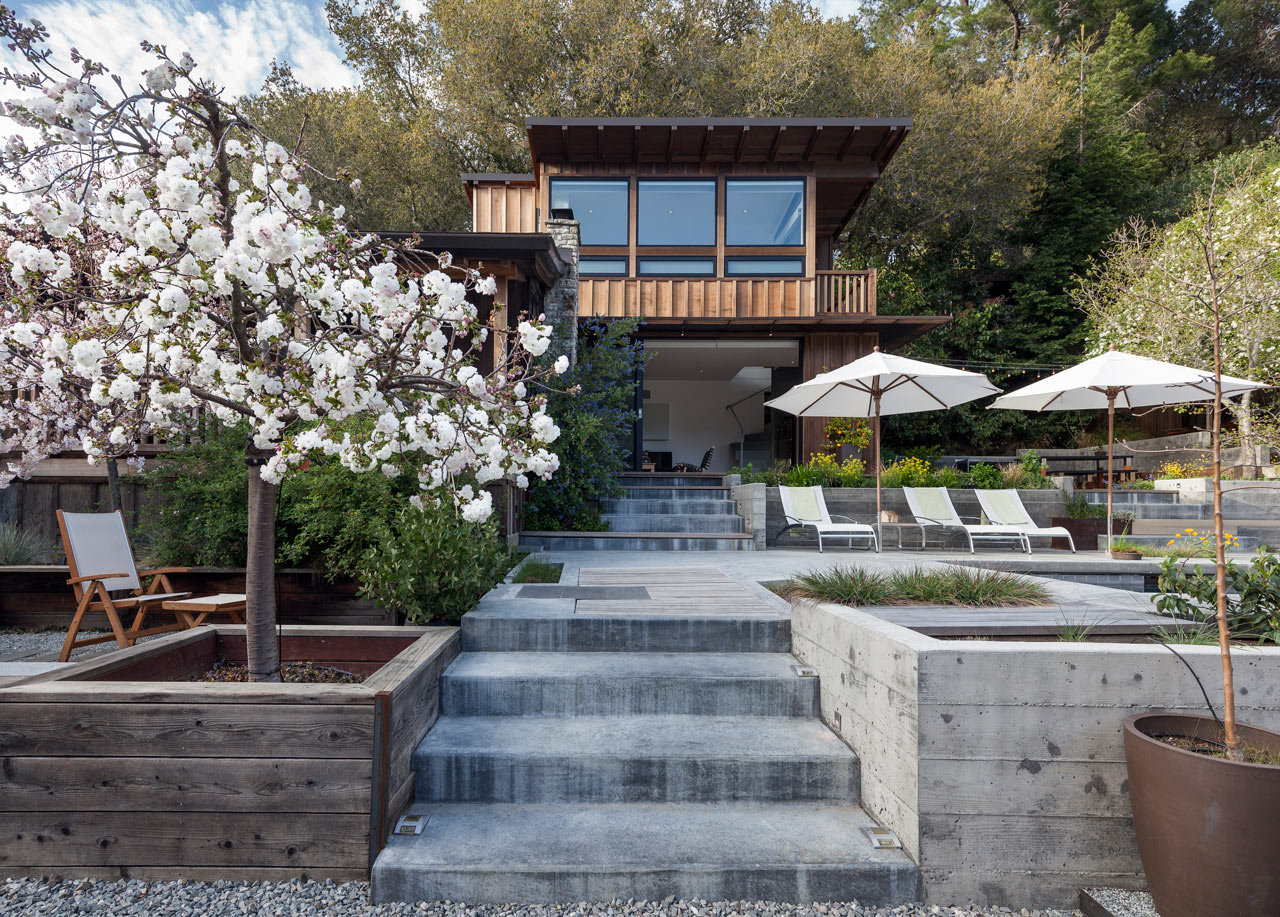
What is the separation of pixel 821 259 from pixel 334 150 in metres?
11.7

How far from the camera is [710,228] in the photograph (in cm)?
1232

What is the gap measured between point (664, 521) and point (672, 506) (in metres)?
0.68

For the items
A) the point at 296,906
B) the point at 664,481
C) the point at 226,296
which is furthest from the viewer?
the point at 664,481

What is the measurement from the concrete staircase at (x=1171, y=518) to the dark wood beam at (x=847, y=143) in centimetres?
709

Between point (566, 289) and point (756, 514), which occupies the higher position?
point (566, 289)

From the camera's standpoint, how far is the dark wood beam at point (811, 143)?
37.4 ft

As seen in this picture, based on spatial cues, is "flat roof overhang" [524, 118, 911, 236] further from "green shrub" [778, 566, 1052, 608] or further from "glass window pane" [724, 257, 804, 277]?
"green shrub" [778, 566, 1052, 608]

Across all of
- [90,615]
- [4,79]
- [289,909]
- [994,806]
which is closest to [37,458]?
[90,615]

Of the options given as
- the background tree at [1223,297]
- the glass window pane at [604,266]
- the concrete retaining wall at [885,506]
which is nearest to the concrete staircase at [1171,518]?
the concrete retaining wall at [885,506]

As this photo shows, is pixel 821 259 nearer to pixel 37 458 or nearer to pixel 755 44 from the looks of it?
pixel 755 44

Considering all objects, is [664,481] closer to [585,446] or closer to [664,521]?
[664,521]

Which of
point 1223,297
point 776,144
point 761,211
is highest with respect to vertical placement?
point 776,144

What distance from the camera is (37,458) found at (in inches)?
198

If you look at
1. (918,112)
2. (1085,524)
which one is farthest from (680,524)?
(918,112)
